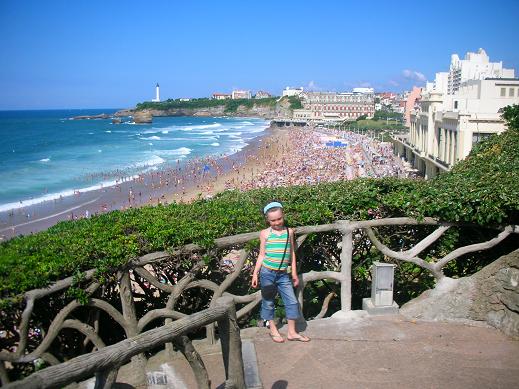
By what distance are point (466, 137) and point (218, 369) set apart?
29.1 meters

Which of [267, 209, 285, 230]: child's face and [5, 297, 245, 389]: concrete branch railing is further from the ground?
[267, 209, 285, 230]: child's face

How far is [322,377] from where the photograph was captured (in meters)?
4.37

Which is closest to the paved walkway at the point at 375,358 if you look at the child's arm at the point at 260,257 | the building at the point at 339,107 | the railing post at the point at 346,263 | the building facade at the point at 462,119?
the railing post at the point at 346,263

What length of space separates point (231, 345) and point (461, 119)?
3061 cm

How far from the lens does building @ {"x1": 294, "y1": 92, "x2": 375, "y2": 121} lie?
166500 mm

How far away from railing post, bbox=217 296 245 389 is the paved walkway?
3.80 ft

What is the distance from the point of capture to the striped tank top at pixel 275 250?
479 centimetres

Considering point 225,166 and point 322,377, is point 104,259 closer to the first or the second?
point 322,377

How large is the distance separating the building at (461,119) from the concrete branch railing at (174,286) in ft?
84.3

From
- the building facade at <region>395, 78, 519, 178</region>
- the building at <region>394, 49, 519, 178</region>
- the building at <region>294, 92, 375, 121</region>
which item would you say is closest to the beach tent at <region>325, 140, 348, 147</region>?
the building at <region>394, 49, 519, 178</region>

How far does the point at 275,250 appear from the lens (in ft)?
15.8

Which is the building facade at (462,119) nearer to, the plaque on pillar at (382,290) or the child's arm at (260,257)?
the plaque on pillar at (382,290)

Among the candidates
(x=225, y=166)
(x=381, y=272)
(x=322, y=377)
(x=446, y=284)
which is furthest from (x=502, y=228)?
(x=225, y=166)

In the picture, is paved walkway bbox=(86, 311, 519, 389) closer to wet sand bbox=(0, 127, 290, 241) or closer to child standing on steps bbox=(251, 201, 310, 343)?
child standing on steps bbox=(251, 201, 310, 343)
